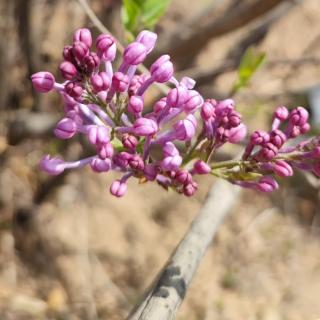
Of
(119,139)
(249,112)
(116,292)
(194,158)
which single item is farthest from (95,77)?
(116,292)

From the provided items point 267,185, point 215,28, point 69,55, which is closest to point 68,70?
point 69,55

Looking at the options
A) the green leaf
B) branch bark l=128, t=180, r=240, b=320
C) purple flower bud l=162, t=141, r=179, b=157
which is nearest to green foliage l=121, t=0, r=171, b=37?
the green leaf

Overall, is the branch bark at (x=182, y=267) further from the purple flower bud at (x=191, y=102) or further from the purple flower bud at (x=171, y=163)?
the purple flower bud at (x=191, y=102)

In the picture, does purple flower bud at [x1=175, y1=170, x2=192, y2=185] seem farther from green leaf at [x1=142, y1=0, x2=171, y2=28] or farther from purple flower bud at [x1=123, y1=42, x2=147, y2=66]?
green leaf at [x1=142, y1=0, x2=171, y2=28]

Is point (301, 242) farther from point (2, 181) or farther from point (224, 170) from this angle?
point (224, 170)

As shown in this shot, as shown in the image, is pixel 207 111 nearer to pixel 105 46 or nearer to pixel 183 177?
pixel 183 177

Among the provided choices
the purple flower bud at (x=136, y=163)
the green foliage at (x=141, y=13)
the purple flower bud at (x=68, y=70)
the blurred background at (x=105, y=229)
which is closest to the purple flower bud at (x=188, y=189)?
the purple flower bud at (x=136, y=163)
